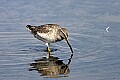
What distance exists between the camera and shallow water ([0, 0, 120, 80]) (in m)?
10.1

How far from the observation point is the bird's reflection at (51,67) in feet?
32.8

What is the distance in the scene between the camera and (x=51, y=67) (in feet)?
34.5

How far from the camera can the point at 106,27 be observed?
533 inches

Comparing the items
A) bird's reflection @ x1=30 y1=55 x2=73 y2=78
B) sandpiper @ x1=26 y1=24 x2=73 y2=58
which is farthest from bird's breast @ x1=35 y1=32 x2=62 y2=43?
bird's reflection @ x1=30 y1=55 x2=73 y2=78

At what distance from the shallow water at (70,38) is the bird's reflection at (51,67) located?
0.40ft

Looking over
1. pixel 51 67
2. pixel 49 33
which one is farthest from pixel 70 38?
pixel 51 67

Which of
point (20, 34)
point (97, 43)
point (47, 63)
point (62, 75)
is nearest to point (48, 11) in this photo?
point (20, 34)

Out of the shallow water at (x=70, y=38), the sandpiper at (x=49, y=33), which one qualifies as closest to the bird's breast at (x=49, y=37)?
the sandpiper at (x=49, y=33)

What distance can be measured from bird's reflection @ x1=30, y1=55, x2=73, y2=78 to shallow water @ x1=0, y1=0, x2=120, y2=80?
0.12m

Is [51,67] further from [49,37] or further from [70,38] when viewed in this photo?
[70,38]

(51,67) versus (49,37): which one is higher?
(49,37)

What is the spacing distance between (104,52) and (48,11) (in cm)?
422

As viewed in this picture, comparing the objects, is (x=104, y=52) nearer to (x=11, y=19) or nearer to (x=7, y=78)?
(x=7, y=78)

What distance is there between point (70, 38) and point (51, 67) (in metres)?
2.33
